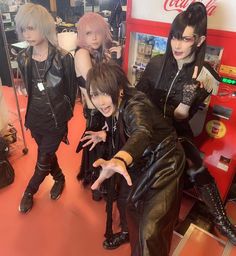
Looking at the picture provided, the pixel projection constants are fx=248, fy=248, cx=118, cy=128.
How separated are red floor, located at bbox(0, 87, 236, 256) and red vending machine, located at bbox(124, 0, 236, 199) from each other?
1.75ft

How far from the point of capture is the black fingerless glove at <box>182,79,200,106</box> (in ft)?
4.58

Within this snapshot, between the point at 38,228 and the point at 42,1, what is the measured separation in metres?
3.51

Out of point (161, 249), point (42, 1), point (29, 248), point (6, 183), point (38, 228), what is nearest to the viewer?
point (161, 249)

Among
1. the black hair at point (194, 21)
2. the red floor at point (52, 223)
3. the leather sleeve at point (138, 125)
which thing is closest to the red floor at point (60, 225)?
the red floor at point (52, 223)

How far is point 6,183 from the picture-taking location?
7.02 ft

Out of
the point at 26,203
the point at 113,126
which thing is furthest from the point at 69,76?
→ the point at 26,203

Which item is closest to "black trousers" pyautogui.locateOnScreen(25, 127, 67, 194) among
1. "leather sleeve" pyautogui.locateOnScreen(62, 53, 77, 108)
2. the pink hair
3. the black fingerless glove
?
"leather sleeve" pyautogui.locateOnScreen(62, 53, 77, 108)

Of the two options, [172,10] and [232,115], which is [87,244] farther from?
[172,10]

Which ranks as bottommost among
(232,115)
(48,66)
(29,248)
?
(29,248)

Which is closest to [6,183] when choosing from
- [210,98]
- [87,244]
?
[87,244]

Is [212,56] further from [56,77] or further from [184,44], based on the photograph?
[56,77]

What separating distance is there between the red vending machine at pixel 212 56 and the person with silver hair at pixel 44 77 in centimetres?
62

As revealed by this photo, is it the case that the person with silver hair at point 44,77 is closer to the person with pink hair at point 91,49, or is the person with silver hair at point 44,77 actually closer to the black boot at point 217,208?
the person with pink hair at point 91,49

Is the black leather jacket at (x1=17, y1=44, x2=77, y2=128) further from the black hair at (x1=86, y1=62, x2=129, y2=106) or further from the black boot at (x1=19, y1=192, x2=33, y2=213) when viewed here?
the black boot at (x1=19, y1=192, x2=33, y2=213)
